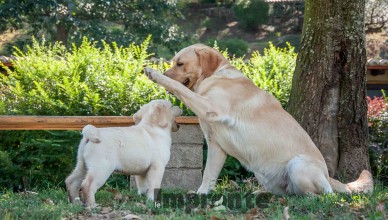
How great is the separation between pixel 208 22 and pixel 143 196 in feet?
111

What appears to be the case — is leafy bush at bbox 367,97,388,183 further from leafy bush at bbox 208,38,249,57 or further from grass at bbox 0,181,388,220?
leafy bush at bbox 208,38,249,57

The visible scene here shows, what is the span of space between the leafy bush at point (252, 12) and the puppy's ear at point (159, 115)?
31378mm

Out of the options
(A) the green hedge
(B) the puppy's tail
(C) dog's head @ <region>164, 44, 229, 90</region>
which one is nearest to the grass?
(B) the puppy's tail

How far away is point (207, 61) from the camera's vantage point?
7180 mm

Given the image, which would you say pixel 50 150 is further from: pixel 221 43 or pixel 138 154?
pixel 221 43

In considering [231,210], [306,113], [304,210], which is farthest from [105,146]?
[306,113]

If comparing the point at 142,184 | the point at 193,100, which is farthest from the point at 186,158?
the point at 193,100

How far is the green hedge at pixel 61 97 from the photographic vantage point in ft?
30.5

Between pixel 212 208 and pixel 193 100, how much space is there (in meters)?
1.19

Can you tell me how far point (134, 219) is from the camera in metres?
5.41

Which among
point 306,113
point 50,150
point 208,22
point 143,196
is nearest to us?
point 143,196

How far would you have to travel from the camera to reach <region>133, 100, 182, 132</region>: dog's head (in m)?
7.06

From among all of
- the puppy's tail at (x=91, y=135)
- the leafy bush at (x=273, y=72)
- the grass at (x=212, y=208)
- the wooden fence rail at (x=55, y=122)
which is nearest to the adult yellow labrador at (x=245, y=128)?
the grass at (x=212, y=208)

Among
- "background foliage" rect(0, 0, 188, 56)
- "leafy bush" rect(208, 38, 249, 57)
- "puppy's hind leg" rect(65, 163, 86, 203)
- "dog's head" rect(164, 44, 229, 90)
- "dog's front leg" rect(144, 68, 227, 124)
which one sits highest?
"background foliage" rect(0, 0, 188, 56)
